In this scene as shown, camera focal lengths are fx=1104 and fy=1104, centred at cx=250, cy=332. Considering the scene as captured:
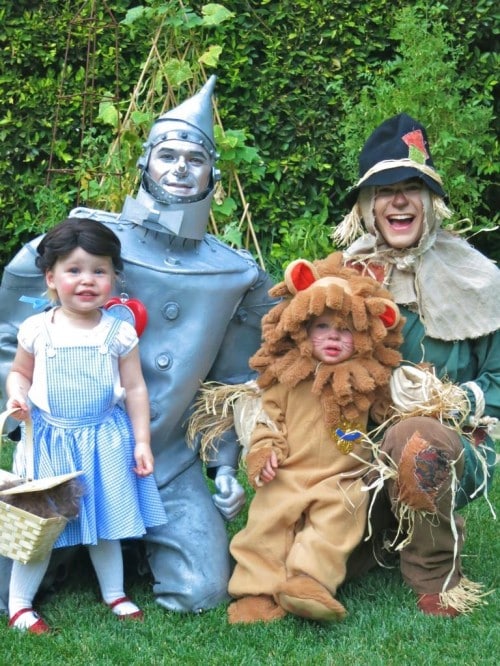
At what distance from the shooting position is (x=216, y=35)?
6.18 meters

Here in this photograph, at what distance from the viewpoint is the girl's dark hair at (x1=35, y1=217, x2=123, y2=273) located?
3.29 m

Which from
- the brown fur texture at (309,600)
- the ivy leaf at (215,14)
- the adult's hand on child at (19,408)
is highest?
the ivy leaf at (215,14)

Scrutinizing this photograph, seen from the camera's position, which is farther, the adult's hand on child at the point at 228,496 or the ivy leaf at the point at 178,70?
the ivy leaf at the point at 178,70

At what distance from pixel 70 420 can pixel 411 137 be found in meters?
1.44

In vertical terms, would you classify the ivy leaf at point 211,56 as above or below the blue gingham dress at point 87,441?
above

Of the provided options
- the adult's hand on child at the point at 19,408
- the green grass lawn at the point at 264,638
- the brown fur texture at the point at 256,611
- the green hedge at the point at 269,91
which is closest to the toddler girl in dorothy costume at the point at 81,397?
the adult's hand on child at the point at 19,408

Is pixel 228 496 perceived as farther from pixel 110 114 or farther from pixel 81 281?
pixel 110 114

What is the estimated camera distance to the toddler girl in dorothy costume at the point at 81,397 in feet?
10.8

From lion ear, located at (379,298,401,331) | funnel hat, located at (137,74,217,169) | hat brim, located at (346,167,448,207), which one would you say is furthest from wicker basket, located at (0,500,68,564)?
hat brim, located at (346,167,448,207)

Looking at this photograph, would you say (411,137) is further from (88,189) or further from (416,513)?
(88,189)

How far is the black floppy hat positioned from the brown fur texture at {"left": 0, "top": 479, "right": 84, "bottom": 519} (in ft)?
4.49

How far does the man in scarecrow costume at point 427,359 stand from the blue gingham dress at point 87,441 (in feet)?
2.59

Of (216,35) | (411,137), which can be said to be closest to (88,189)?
(216,35)

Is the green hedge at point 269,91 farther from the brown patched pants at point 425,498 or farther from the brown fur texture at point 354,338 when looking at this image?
the brown patched pants at point 425,498
